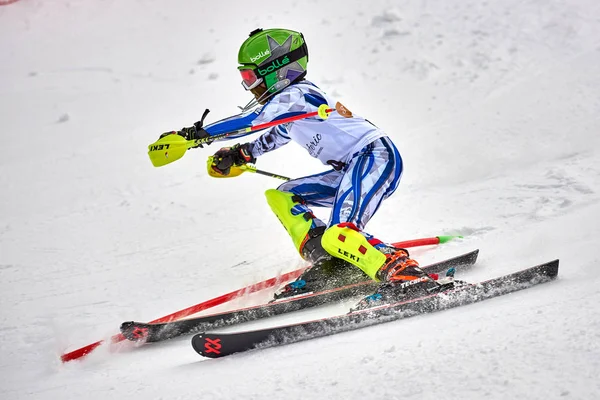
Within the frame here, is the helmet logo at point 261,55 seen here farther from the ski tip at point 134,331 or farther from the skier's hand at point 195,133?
the ski tip at point 134,331

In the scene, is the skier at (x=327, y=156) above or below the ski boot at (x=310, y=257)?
above

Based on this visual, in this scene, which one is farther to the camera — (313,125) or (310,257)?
(310,257)

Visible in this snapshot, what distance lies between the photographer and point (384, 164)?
14.3 ft

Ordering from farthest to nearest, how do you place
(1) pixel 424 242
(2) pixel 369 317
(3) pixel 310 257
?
(1) pixel 424 242
(3) pixel 310 257
(2) pixel 369 317

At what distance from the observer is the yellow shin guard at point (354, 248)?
159 inches

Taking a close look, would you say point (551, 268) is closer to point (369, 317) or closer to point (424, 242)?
point (369, 317)

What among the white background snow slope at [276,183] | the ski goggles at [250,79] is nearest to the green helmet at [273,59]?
the ski goggles at [250,79]

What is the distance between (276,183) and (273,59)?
9.92 feet

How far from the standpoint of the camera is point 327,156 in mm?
4535

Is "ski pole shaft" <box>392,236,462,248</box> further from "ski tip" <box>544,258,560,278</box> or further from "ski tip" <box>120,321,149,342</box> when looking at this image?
"ski tip" <box>120,321,149,342</box>

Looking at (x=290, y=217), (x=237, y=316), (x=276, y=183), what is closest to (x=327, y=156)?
(x=290, y=217)

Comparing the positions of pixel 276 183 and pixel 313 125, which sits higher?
pixel 313 125

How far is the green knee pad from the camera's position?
473 cm

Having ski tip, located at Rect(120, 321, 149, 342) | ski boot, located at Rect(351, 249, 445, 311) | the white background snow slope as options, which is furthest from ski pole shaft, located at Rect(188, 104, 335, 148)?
the white background snow slope
